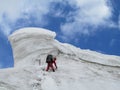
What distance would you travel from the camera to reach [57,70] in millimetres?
31172

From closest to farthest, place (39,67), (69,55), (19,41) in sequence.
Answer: (39,67)
(69,55)
(19,41)

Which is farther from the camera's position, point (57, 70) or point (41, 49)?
point (41, 49)

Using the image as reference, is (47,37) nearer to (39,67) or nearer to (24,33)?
(24,33)

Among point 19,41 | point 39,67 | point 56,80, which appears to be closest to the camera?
point 56,80

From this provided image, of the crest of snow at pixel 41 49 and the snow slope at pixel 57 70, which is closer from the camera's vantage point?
the snow slope at pixel 57 70

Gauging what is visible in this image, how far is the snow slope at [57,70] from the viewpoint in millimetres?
28484

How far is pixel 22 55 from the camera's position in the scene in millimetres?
37000

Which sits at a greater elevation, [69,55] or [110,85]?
[69,55]

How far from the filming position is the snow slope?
2848 centimetres

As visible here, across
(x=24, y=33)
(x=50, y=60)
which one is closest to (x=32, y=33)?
(x=24, y=33)

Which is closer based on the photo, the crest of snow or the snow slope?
the snow slope

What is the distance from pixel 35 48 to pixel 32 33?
144cm

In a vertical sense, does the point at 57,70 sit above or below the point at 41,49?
below

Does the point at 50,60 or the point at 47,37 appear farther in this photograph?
the point at 47,37
